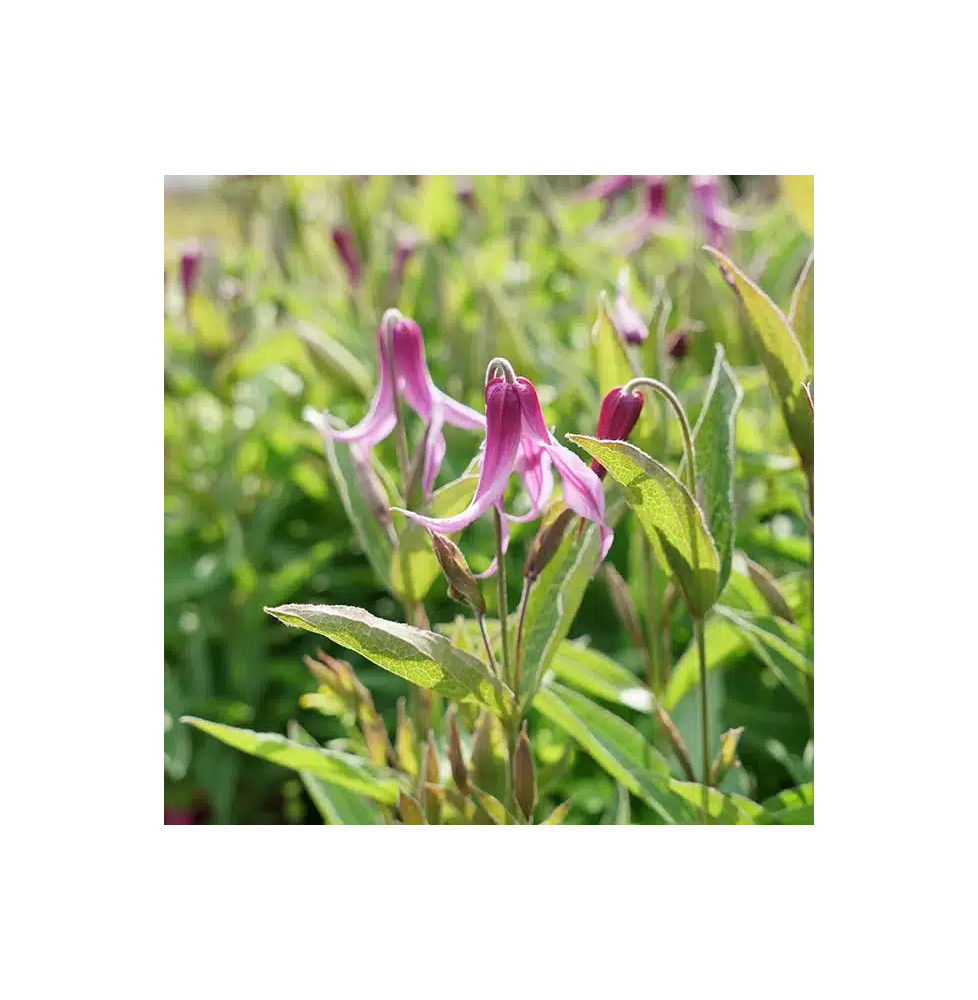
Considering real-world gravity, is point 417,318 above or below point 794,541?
above

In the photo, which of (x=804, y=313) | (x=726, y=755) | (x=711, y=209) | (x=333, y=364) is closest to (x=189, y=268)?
(x=333, y=364)

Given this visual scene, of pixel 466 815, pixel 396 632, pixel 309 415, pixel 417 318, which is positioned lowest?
pixel 466 815

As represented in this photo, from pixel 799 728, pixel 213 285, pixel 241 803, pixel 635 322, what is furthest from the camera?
pixel 213 285

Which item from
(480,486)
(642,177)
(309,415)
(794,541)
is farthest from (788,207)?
(480,486)

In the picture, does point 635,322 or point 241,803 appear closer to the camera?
point 635,322

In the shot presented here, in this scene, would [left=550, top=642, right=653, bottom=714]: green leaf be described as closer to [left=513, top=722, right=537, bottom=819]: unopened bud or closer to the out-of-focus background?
the out-of-focus background

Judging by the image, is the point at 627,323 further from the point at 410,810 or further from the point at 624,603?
the point at 410,810

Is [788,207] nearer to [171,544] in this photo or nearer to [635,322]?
[635,322]
